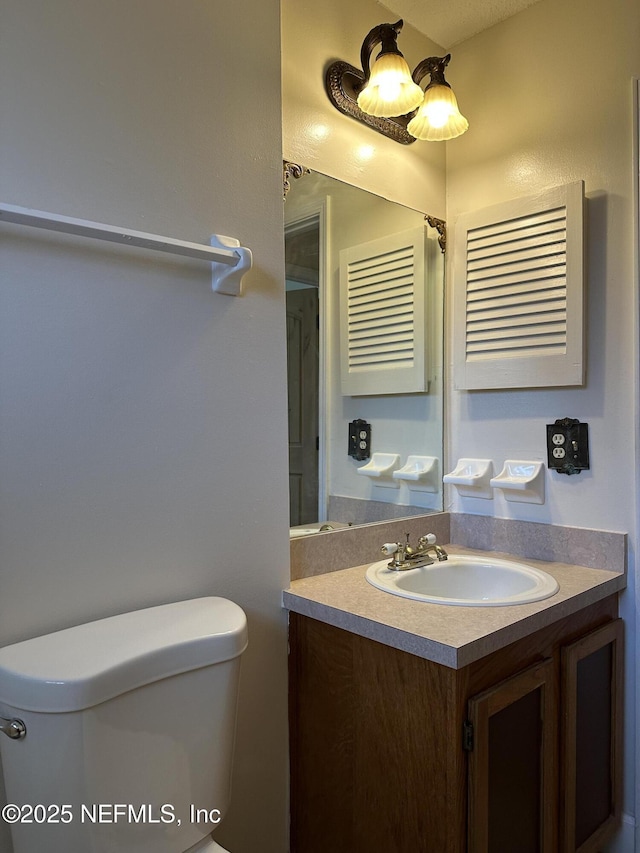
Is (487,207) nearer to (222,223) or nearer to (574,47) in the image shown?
(574,47)

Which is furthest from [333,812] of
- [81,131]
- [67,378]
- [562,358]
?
[81,131]

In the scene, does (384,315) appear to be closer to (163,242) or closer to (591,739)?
(163,242)

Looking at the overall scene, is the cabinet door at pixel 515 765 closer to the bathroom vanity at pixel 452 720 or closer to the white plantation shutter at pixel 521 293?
the bathroom vanity at pixel 452 720

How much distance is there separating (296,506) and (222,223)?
70cm

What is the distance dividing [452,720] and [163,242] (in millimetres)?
1041

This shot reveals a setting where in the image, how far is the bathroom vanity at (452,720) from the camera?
1.11 metres

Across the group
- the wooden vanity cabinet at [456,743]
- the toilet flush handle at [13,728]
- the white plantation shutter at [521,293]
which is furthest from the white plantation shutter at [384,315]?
the toilet flush handle at [13,728]

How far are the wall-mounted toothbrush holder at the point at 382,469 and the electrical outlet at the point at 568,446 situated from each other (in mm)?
450

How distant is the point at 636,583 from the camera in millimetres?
1545

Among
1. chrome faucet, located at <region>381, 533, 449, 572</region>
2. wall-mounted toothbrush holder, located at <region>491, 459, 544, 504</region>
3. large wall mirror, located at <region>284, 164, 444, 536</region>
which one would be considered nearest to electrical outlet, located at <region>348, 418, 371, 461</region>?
large wall mirror, located at <region>284, 164, 444, 536</region>

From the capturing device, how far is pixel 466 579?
5.38ft

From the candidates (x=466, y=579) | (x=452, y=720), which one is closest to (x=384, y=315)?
(x=466, y=579)

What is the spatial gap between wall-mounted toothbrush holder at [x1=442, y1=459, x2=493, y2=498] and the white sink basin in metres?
0.24

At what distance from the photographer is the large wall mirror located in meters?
1.52
